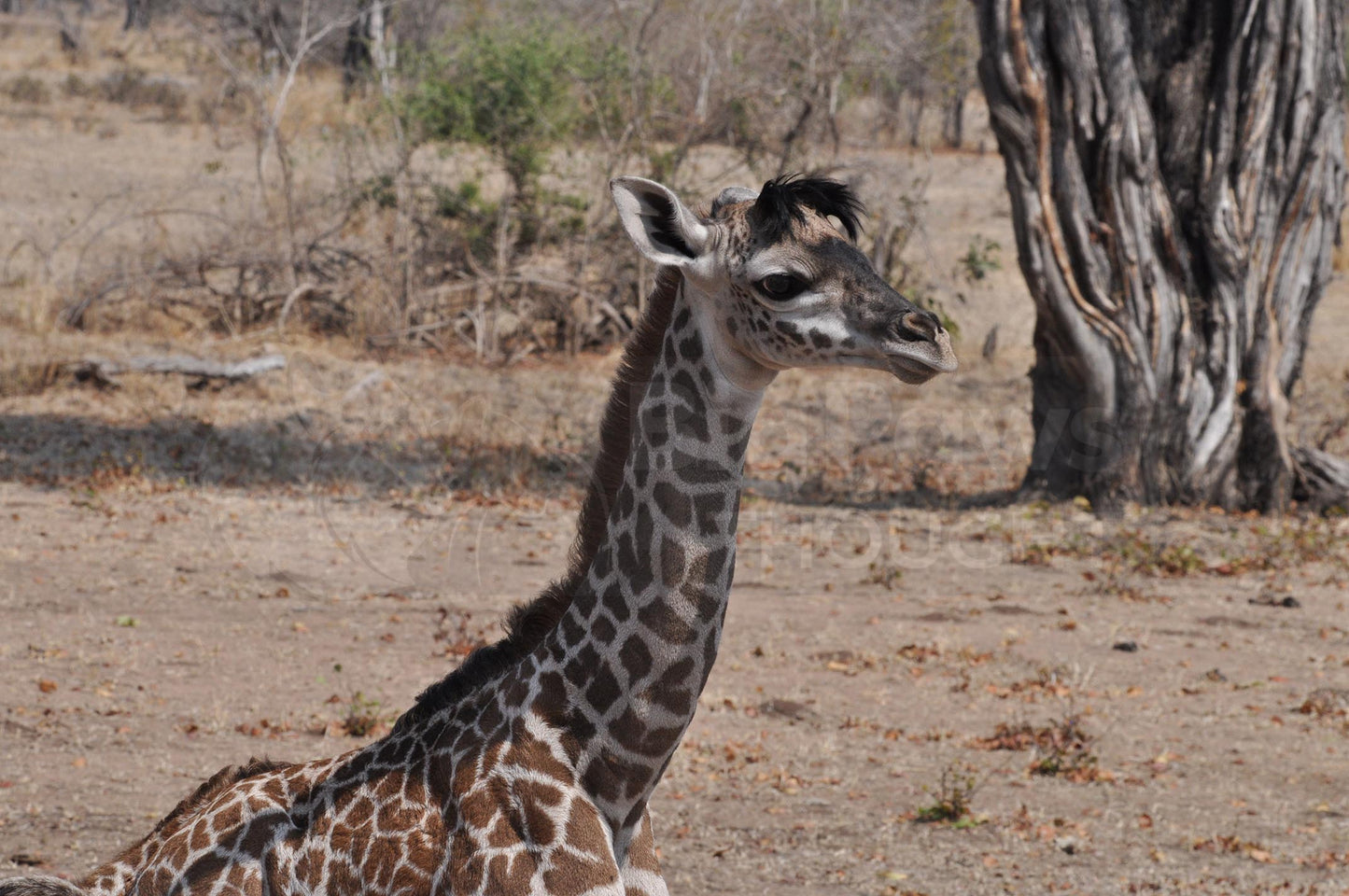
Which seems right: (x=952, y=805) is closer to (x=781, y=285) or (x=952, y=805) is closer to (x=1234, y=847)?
(x=1234, y=847)

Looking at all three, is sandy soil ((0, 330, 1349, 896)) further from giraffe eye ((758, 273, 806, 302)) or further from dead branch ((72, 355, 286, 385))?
giraffe eye ((758, 273, 806, 302))

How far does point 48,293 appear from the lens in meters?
15.4

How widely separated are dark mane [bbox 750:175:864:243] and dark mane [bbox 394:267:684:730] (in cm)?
31

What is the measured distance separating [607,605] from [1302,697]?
5.78 meters

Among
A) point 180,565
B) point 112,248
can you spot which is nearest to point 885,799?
point 180,565

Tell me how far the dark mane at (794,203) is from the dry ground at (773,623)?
9.74 feet

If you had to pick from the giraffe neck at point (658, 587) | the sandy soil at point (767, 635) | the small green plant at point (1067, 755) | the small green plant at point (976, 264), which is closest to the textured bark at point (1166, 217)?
the sandy soil at point (767, 635)

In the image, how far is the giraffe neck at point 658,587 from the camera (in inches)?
137

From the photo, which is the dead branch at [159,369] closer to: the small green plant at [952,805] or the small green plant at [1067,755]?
the small green plant at [1067,755]

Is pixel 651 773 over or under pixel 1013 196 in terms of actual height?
under

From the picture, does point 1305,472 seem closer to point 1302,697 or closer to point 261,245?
point 1302,697

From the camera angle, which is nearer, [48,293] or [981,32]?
[981,32]

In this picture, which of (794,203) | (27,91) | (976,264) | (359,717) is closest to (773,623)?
(359,717)

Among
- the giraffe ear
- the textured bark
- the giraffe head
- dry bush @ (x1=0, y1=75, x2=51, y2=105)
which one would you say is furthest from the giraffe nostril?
dry bush @ (x1=0, y1=75, x2=51, y2=105)
